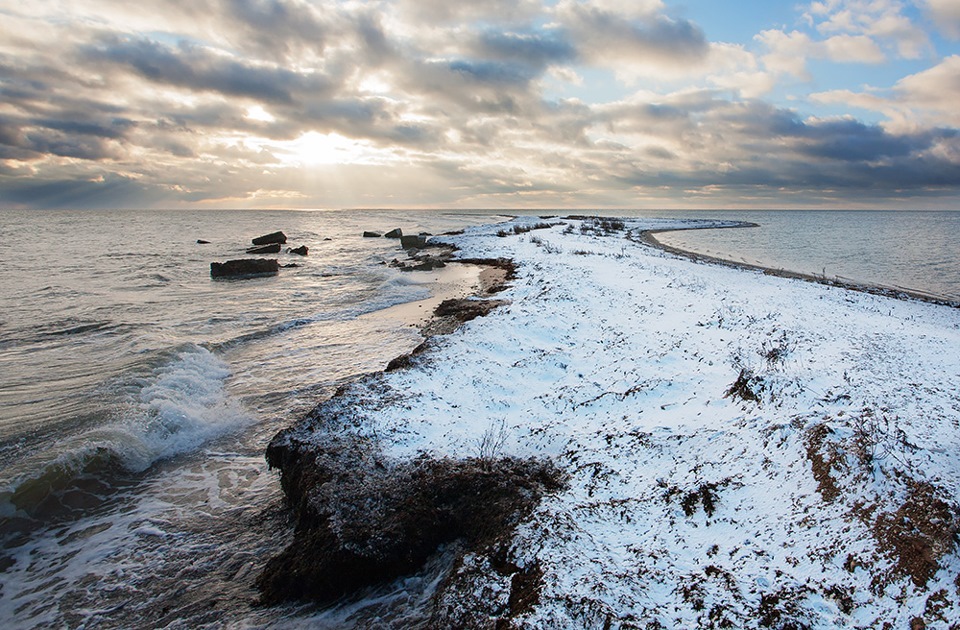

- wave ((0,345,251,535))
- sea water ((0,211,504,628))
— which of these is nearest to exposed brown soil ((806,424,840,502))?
sea water ((0,211,504,628))

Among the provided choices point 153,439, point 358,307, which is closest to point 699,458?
point 153,439

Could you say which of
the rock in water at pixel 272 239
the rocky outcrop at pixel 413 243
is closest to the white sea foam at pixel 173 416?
the rocky outcrop at pixel 413 243

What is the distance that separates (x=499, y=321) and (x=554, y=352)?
8.63 ft

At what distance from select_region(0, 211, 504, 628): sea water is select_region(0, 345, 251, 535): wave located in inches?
1.1

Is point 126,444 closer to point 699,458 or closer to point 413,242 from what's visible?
point 699,458

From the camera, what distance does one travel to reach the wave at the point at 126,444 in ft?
23.4

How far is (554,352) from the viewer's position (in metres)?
11.3

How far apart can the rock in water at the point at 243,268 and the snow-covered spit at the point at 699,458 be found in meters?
23.3

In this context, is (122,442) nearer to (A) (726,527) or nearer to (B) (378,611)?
(B) (378,611)

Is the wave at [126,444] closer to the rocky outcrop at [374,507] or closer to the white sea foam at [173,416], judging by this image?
the white sea foam at [173,416]

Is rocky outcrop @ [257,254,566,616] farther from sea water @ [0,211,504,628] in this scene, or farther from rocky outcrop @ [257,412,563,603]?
sea water @ [0,211,504,628]

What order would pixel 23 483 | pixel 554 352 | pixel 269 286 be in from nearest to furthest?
pixel 23 483
pixel 554 352
pixel 269 286

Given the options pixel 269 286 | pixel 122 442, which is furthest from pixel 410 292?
pixel 122 442

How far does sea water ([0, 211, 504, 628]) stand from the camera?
5.52 m
